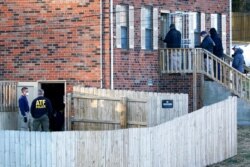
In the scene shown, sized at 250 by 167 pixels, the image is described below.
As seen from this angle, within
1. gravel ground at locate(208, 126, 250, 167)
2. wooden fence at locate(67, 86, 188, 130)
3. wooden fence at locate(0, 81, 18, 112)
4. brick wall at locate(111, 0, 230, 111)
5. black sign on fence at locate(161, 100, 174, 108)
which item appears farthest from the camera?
brick wall at locate(111, 0, 230, 111)

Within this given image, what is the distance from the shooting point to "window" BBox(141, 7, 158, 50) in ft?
113

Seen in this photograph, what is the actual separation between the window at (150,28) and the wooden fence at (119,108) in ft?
18.7

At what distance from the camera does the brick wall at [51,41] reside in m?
32.2

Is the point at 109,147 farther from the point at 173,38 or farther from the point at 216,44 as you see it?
the point at 216,44

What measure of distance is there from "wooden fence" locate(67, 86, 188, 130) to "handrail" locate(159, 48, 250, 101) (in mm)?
6304

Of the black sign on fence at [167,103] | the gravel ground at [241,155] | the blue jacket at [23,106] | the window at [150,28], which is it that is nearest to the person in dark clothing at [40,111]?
the blue jacket at [23,106]

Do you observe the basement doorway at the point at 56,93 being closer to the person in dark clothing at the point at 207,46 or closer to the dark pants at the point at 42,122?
the dark pants at the point at 42,122

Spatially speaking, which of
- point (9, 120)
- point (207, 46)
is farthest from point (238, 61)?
point (9, 120)

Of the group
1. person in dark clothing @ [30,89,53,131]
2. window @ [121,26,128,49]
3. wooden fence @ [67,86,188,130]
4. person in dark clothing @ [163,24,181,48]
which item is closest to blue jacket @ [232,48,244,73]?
person in dark clothing @ [163,24,181,48]

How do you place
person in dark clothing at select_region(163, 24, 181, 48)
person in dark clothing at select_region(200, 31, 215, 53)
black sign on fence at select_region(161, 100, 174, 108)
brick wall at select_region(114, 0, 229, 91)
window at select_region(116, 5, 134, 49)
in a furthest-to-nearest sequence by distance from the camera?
person in dark clothing at select_region(200, 31, 215, 53) → person in dark clothing at select_region(163, 24, 181, 48) → brick wall at select_region(114, 0, 229, 91) → window at select_region(116, 5, 134, 49) → black sign on fence at select_region(161, 100, 174, 108)

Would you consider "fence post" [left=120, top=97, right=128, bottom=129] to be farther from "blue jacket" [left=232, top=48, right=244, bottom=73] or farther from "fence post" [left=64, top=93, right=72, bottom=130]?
"blue jacket" [left=232, top=48, right=244, bottom=73]

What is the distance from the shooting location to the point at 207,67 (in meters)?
35.0

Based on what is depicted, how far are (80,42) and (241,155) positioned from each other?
7.95m

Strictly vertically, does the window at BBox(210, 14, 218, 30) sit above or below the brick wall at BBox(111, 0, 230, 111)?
above
